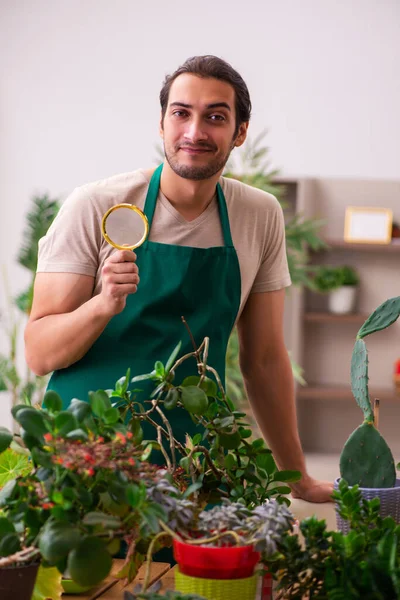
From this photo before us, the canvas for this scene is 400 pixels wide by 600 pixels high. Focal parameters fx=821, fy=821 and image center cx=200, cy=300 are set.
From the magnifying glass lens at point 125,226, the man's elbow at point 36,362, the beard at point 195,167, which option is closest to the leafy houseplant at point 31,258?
the man's elbow at point 36,362

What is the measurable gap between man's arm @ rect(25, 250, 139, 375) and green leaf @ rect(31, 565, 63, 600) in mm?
702

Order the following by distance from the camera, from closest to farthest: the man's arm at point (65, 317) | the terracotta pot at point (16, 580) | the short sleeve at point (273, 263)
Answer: the terracotta pot at point (16, 580) < the man's arm at point (65, 317) < the short sleeve at point (273, 263)

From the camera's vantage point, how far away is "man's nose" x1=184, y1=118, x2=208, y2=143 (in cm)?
189

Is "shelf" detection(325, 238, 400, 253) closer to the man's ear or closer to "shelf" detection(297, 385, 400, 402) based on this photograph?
"shelf" detection(297, 385, 400, 402)

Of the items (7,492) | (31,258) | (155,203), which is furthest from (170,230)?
(31,258)

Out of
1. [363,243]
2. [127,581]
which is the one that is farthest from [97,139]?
[127,581]

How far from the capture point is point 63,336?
187 centimetres

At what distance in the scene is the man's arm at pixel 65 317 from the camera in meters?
1.77

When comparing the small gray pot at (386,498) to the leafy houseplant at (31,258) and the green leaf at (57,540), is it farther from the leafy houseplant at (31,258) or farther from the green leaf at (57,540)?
the leafy houseplant at (31,258)

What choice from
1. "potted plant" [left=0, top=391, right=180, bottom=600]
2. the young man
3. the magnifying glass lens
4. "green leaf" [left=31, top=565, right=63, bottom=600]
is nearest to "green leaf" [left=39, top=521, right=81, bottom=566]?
"potted plant" [left=0, top=391, right=180, bottom=600]

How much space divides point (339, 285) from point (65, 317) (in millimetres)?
4745

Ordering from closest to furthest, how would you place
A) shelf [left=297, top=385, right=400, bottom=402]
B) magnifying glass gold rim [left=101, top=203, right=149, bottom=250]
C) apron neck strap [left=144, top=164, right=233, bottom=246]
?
magnifying glass gold rim [left=101, top=203, right=149, bottom=250]
apron neck strap [left=144, top=164, right=233, bottom=246]
shelf [left=297, top=385, right=400, bottom=402]

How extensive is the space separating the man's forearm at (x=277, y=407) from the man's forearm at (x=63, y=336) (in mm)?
456

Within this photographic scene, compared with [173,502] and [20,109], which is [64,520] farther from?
[20,109]
